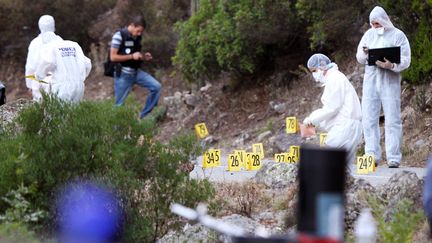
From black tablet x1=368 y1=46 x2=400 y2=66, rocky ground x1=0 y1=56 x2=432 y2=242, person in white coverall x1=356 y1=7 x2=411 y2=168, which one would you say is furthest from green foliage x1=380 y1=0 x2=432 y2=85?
black tablet x1=368 y1=46 x2=400 y2=66

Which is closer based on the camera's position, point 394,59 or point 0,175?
point 0,175

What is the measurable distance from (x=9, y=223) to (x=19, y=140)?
1877 millimetres

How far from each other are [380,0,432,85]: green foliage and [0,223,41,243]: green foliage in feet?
36.6

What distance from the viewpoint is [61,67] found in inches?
621

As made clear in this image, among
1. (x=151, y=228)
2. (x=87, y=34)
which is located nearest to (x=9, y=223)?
(x=151, y=228)

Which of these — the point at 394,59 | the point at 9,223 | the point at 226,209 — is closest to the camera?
the point at 9,223

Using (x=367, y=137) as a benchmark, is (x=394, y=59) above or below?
above

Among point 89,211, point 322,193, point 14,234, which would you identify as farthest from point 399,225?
point 322,193

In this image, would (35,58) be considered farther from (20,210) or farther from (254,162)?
(20,210)

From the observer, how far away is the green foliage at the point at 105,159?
399 inches

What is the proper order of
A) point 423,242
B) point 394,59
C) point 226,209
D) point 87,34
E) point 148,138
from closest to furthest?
point 423,242
point 148,138
point 226,209
point 394,59
point 87,34

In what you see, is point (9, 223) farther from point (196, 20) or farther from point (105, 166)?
point (196, 20)

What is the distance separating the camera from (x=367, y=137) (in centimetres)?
1535

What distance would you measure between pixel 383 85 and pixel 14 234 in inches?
332
